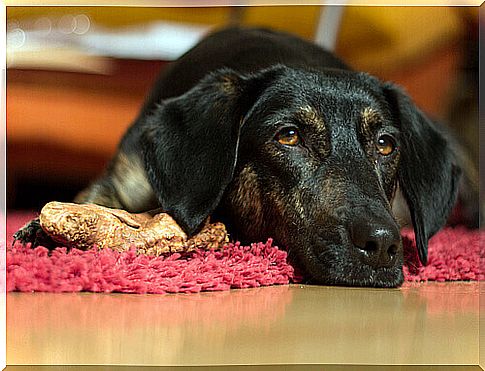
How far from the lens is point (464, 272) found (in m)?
1.81

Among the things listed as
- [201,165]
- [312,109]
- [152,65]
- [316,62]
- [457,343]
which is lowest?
[457,343]

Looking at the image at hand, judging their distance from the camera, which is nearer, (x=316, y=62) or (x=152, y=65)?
(x=316, y=62)

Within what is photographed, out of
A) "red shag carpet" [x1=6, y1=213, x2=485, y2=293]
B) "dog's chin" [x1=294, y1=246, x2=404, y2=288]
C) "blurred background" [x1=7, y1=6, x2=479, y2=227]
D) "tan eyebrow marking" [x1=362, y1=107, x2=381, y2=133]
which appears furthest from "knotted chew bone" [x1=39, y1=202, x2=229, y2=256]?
"blurred background" [x1=7, y1=6, x2=479, y2=227]

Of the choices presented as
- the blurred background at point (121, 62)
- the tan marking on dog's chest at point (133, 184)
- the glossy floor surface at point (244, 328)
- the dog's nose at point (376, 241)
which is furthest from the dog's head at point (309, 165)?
the blurred background at point (121, 62)

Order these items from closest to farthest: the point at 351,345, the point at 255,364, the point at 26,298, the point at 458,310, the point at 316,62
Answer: the point at 255,364 < the point at 351,345 < the point at 26,298 < the point at 458,310 < the point at 316,62

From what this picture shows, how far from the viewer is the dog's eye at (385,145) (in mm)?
1790

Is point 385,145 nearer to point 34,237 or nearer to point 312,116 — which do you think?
point 312,116

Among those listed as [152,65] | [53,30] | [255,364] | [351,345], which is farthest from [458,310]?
[53,30]

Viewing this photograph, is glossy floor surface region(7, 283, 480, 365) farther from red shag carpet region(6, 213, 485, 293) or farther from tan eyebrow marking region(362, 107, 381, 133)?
tan eyebrow marking region(362, 107, 381, 133)

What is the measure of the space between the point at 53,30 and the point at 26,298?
310 centimetres

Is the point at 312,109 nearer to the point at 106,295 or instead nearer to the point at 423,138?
the point at 423,138

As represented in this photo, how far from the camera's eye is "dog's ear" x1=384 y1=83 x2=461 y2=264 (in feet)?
6.01

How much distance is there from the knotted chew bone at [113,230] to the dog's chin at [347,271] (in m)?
0.28

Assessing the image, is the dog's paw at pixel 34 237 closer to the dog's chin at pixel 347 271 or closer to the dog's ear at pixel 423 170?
the dog's chin at pixel 347 271
